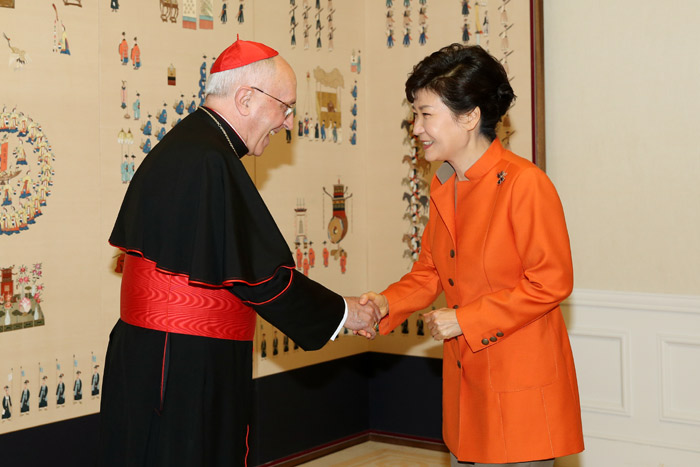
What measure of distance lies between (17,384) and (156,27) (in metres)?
1.77

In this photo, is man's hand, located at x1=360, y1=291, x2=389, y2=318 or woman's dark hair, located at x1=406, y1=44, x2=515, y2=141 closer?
woman's dark hair, located at x1=406, y1=44, x2=515, y2=141

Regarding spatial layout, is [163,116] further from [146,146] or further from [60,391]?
[60,391]

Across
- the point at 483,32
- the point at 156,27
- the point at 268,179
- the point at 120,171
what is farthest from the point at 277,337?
the point at 483,32

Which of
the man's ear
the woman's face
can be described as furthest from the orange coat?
the man's ear

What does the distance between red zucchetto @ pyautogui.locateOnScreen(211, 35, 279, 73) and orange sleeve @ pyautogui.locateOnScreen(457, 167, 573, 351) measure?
3.35ft

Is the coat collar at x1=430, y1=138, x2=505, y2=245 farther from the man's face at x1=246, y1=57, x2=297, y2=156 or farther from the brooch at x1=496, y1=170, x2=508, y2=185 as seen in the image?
the man's face at x1=246, y1=57, x2=297, y2=156

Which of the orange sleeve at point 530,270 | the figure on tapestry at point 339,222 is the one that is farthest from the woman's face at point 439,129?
the figure on tapestry at point 339,222

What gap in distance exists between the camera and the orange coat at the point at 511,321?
2545mm

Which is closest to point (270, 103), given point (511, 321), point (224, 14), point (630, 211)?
point (511, 321)

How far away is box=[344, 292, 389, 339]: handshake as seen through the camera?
9.88ft

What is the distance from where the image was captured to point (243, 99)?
282cm

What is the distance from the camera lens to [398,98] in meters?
4.97

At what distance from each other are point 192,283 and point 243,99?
2.34 feet

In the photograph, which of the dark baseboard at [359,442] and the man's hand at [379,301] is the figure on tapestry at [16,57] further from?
the dark baseboard at [359,442]
